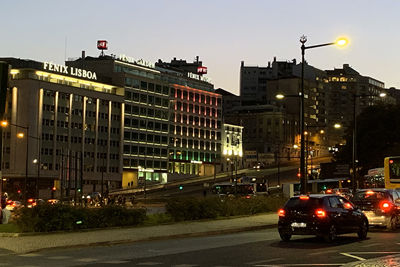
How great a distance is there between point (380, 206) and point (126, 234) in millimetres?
10156

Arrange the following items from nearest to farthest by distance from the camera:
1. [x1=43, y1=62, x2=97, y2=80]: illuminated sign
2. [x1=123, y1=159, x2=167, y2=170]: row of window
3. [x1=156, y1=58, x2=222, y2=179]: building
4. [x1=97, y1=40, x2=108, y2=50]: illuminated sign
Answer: [x1=43, y1=62, x2=97, y2=80]: illuminated sign, [x1=123, y1=159, x2=167, y2=170]: row of window, [x1=97, y1=40, x2=108, y2=50]: illuminated sign, [x1=156, y1=58, x2=222, y2=179]: building

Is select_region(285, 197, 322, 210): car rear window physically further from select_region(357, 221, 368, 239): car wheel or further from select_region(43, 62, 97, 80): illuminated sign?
select_region(43, 62, 97, 80): illuminated sign

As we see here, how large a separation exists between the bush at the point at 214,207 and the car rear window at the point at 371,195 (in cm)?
796

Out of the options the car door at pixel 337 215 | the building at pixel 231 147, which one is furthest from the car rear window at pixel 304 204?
the building at pixel 231 147

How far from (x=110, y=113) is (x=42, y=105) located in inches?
788

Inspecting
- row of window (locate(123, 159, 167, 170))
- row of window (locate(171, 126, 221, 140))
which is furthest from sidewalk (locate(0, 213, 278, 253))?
row of window (locate(171, 126, 221, 140))

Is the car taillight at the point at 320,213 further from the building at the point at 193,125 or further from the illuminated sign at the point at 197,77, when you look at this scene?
the illuminated sign at the point at 197,77

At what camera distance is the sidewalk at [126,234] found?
21828 millimetres

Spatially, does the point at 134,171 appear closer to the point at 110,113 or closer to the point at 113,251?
the point at 110,113

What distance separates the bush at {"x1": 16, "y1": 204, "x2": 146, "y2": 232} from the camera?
26.0 meters

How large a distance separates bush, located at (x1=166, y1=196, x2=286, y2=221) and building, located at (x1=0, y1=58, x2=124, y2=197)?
80.0m

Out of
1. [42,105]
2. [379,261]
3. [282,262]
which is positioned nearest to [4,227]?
[282,262]

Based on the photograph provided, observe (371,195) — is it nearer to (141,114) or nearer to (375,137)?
(375,137)

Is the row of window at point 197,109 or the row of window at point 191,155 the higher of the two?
the row of window at point 197,109
